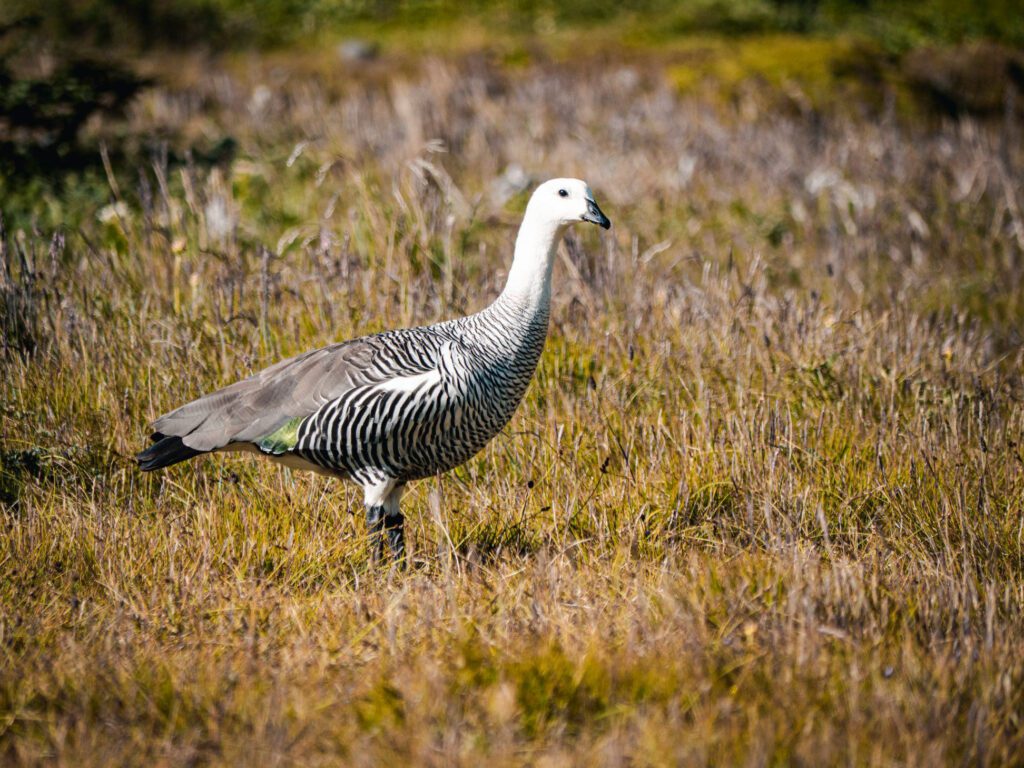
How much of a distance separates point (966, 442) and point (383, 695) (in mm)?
2807

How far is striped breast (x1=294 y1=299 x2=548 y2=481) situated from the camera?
3865 mm

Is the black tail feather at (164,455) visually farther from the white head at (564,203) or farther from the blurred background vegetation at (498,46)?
the blurred background vegetation at (498,46)

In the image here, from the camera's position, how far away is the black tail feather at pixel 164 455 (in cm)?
395

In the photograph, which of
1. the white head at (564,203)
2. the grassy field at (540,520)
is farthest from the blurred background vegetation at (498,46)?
the white head at (564,203)

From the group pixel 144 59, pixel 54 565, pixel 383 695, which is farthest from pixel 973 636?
pixel 144 59

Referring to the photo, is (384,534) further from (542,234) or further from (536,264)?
(542,234)

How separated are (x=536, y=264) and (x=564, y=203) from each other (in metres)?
0.25

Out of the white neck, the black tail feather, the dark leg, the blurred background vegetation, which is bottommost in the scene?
the dark leg

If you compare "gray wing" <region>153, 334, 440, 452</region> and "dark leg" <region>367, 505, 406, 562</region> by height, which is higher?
"gray wing" <region>153, 334, 440, 452</region>

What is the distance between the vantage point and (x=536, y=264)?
412 cm

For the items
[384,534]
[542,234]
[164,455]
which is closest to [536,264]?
[542,234]

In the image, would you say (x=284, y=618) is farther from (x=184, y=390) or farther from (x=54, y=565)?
(x=184, y=390)

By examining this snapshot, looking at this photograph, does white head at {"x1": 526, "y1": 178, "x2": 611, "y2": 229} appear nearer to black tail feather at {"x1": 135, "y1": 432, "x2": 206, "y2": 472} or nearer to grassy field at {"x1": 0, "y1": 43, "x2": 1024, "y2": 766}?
grassy field at {"x1": 0, "y1": 43, "x2": 1024, "y2": 766}

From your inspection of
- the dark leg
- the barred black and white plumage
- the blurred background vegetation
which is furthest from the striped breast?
the blurred background vegetation
